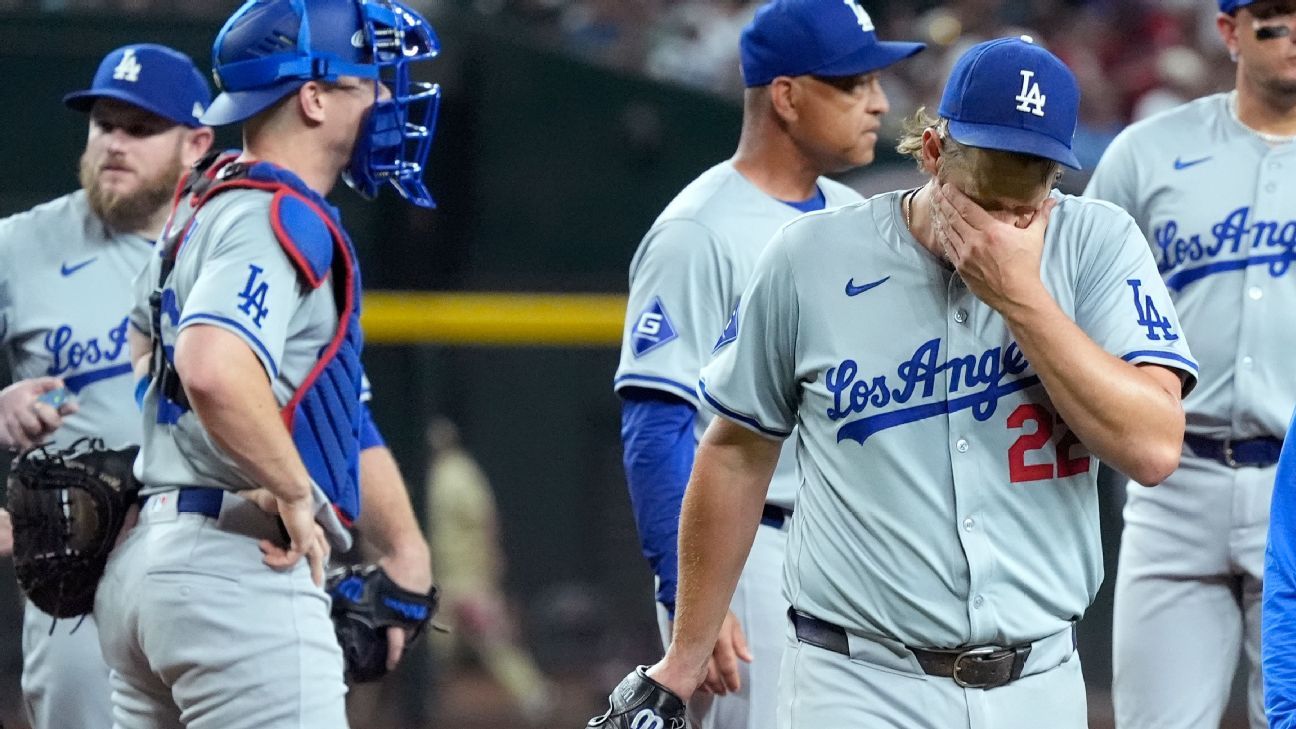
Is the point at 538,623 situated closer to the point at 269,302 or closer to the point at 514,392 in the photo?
the point at 514,392

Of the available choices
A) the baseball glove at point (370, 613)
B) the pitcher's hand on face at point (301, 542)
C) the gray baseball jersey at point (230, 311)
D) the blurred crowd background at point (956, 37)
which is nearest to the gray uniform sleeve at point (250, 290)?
the gray baseball jersey at point (230, 311)

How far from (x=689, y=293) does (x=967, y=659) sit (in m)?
1.31

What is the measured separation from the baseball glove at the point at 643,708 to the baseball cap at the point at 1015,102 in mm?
1032

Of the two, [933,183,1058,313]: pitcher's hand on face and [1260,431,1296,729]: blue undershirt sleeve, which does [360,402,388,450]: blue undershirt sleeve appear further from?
[1260,431,1296,729]: blue undershirt sleeve

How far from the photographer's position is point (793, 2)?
4.09 metres

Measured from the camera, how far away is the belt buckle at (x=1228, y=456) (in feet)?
13.1

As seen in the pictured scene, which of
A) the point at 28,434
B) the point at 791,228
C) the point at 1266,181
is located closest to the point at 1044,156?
the point at 791,228

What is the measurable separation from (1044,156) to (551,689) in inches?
315

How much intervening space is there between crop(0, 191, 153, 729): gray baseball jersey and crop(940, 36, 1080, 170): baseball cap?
2.58m

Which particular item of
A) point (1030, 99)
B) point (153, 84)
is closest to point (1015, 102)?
point (1030, 99)

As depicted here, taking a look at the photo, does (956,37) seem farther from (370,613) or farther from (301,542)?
(301,542)

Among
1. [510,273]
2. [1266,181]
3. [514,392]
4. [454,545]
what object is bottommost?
[454,545]

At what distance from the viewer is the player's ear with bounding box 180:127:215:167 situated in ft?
15.1

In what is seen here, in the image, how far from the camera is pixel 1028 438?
278 centimetres
